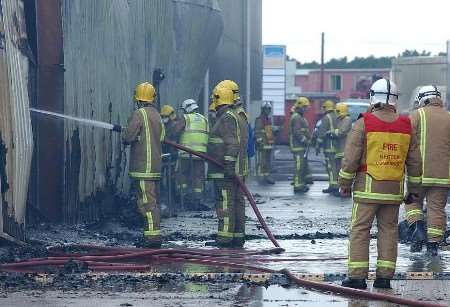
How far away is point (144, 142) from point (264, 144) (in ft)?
46.6

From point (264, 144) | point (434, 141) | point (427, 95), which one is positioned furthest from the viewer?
point (264, 144)

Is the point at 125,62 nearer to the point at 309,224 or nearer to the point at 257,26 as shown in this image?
the point at 309,224

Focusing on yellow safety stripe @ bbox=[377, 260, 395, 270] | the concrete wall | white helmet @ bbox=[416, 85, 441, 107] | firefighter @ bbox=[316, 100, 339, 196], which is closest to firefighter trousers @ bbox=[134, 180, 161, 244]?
white helmet @ bbox=[416, 85, 441, 107]

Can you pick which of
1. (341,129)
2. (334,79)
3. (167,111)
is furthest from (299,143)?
(334,79)

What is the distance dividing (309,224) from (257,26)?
23.6 meters

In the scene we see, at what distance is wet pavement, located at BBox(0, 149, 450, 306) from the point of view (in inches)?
345

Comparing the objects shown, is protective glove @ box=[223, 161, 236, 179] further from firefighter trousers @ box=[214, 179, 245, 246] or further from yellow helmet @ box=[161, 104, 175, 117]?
yellow helmet @ box=[161, 104, 175, 117]

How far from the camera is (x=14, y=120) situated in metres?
11.4

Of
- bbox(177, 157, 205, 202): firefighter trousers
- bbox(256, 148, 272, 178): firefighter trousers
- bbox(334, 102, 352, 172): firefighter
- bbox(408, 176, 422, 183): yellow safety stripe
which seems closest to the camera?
bbox(408, 176, 422, 183): yellow safety stripe

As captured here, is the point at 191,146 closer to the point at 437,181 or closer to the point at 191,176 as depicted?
the point at 191,176

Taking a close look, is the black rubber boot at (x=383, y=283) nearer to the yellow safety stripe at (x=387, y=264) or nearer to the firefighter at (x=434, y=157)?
the yellow safety stripe at (x=387, y=264)

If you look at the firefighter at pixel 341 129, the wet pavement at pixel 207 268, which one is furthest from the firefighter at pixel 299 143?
the wet pavement at pixel 207 268

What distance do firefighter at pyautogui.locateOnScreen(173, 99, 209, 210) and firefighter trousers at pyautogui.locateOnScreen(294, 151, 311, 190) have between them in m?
5.03

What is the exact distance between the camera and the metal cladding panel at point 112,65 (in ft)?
45.4
